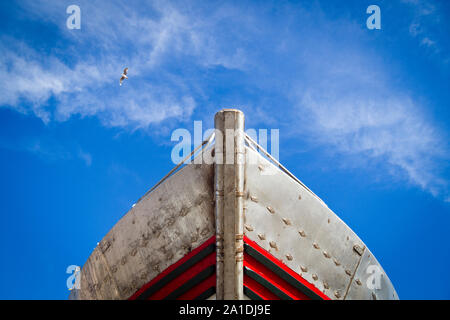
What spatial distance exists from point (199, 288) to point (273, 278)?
101 centimetres

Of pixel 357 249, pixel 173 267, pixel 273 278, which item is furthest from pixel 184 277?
pixel 357 249

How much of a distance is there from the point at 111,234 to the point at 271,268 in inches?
98.7

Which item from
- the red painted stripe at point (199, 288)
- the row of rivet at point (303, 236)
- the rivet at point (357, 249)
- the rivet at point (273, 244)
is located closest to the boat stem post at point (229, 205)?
the red painted stripe at point (199, 288)

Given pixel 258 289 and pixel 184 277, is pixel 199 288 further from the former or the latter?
pixel 258 289

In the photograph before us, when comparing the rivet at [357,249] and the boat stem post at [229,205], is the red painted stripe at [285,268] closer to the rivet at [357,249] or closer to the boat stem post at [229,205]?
the boat stem post at [229,205]

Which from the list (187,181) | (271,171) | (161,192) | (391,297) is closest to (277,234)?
(271,171)

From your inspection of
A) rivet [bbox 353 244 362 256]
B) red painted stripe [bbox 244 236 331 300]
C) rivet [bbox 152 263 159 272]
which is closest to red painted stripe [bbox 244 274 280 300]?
red painted stripe [bbox 244 236 331 300]

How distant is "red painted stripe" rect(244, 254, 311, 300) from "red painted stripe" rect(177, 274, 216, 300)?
1.58 feet

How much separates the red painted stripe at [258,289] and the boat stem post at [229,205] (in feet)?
0.53

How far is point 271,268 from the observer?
370 centimetres

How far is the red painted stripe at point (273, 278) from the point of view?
3596 mm

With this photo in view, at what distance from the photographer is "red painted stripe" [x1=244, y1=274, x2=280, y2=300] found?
3597mm
